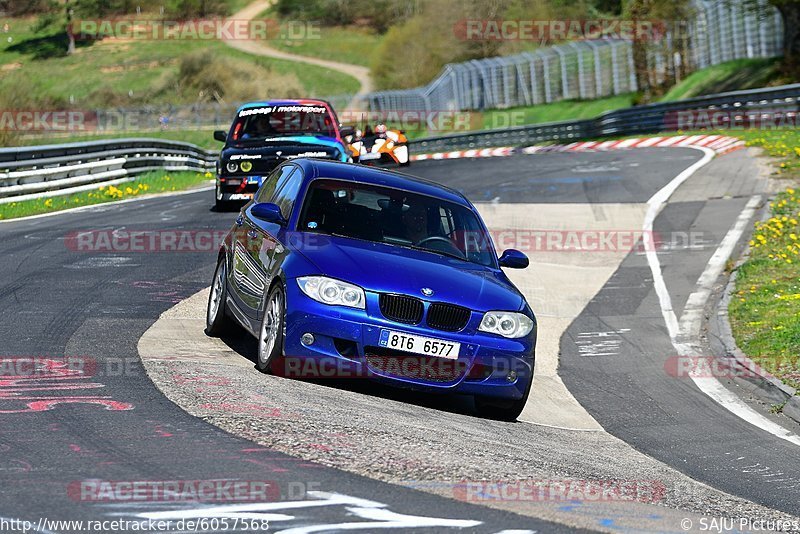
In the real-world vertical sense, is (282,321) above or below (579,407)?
above

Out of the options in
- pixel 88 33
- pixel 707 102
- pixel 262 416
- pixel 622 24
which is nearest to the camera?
pixel 262 416

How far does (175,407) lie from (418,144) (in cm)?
4320

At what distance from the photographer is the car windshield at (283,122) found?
20812 mm

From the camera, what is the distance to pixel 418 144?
5006 cm

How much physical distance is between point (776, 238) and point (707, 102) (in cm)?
2071

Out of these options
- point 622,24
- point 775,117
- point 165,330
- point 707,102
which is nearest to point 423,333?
point 165,330

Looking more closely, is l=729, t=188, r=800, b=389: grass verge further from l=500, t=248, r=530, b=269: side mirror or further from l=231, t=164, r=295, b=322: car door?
l=231, t=164, r=295, b=322: car door

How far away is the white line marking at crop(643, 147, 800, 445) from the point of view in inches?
395

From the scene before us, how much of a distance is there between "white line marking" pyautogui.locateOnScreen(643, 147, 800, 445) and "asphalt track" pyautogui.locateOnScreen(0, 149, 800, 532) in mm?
153

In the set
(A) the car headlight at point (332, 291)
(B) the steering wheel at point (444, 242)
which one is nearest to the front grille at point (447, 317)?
(A) the car headlight at point (332, 291)

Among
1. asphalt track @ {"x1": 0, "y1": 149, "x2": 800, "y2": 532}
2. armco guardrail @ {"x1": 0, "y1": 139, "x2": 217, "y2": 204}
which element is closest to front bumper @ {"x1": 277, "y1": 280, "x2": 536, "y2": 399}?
asphalt track @ {"x1": 0, "y1": 149, "x2": 800, "y2": 532}

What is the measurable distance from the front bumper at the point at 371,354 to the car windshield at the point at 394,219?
1.15 metres

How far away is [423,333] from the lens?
27.7 ft

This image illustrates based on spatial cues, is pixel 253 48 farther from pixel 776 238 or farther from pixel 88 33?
pixel 776 238
